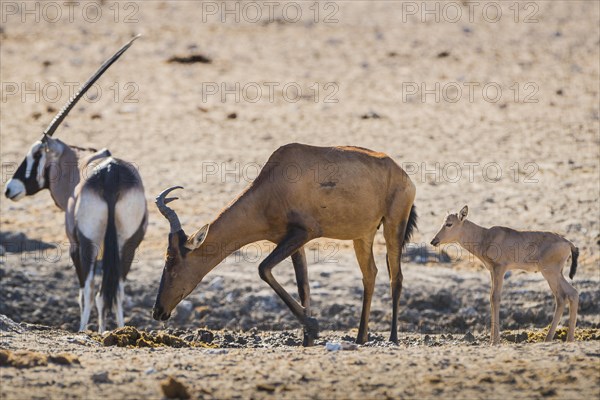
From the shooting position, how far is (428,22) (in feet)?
90.1

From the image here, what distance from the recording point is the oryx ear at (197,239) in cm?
1158

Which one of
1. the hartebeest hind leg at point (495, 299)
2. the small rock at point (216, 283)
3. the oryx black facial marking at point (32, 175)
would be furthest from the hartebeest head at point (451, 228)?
the oryx black facial marking at point (32, 175)

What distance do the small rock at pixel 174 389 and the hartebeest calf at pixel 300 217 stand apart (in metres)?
3.09

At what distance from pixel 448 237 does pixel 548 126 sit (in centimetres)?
820

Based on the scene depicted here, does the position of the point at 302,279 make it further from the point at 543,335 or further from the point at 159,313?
the point at 543,335

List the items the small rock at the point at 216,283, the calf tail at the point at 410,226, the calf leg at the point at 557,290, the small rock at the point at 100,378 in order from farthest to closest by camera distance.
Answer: the small rock at the point at 216,283 < the calf tail at the point at 410,226 < the calf leg at the point at 557,290 < the small rock at the point at 100,378

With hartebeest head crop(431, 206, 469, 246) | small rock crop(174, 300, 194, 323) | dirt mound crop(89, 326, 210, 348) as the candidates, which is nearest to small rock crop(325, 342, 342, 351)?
dirt mound crop(89, 326, 210, 348)

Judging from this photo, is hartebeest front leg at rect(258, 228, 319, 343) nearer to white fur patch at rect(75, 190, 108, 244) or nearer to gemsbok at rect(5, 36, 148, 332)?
gemsbok at rect(5, 36, 148, 332)

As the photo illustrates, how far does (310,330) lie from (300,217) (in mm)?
1069

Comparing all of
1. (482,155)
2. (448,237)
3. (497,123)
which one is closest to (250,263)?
(448,237)

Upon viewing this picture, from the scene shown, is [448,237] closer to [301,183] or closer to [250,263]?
[301,183]

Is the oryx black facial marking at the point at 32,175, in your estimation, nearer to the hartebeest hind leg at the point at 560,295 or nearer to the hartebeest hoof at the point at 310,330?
the hartebeest hoof at the point at 310,330

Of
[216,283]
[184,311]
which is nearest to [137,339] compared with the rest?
[184,311]

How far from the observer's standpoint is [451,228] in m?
13.1
